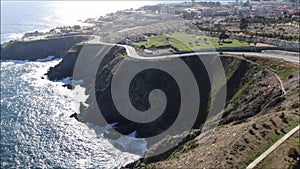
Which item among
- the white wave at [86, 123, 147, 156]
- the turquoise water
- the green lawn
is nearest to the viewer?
the turquoise water

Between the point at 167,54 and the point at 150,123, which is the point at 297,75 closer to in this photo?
the point at 150,123

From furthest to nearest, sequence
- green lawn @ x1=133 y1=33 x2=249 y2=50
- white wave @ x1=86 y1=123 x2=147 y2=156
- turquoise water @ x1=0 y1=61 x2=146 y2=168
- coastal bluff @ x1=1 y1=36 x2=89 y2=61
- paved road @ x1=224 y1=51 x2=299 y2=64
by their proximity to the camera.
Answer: coastal bluff @ x1=1 y1=36 x2=89 y2=61 → green lawn @ x1=133 y1=33 x2=249 y2=50 → paved road @ x1=224 y1=51 x2=299 y2=64 → white wave @ x1=86 y1=123 x2=147 y2=156 → turquoise water @ x1=0 y1=61 x2=146 y2=168

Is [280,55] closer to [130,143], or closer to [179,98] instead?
[179,98]

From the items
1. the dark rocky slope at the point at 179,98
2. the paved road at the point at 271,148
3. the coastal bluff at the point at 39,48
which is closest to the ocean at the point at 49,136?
the dark rocky slope at the point at 179,98

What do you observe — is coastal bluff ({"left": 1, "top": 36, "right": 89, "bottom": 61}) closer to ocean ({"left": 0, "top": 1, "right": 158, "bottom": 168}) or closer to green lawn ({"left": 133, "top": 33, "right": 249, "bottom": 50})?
ocean ({"left": 0, "top": 1, "right": 158, "bottom": 168})

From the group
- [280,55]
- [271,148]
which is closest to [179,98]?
[280,55]

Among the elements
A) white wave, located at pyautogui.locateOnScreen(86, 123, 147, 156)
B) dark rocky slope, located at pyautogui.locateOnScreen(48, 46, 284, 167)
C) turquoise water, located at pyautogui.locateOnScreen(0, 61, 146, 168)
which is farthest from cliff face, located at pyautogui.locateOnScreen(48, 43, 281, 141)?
turquoise water, located at pyautogui.locateOnScreen(0, 61, 146, 168)

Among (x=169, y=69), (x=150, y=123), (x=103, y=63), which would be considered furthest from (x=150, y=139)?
(x=103, y=63)
